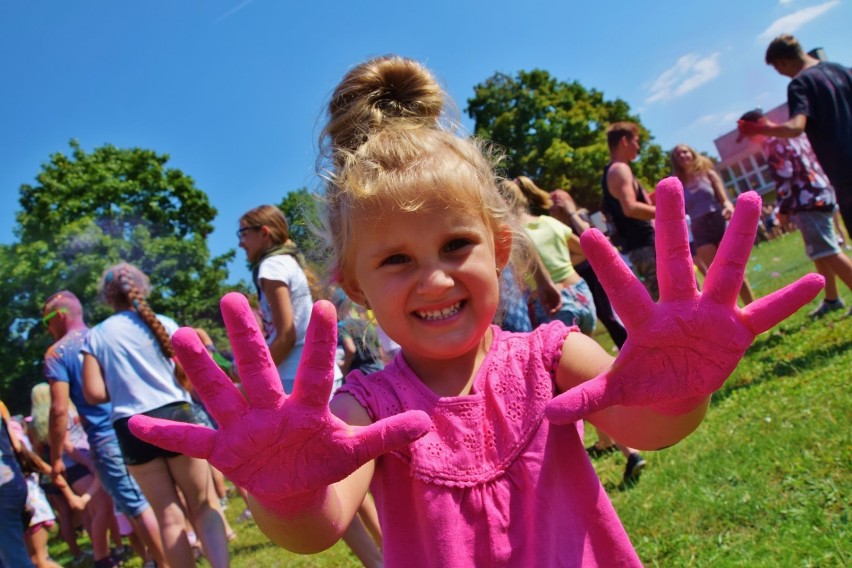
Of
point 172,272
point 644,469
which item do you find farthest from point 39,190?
point 644,469

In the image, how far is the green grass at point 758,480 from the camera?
2.43 metres

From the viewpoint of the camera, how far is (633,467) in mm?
3572

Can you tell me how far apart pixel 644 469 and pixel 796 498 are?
3.48 ft

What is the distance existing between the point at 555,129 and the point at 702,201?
85.0 feet

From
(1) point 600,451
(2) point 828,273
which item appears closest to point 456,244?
(1) point 600,451

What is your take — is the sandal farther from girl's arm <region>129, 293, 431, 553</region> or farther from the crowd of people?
girl's arm <region>129, 293, 431, 553</region>

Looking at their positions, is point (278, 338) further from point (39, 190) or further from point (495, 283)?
point (39, 190)

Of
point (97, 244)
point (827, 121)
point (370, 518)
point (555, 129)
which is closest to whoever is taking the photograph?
point (370, 518)

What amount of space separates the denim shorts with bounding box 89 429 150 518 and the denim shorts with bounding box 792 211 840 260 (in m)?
4.97

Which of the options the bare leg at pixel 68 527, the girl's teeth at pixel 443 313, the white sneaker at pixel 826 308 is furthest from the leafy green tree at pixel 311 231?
the bare leg at pixel 68 527

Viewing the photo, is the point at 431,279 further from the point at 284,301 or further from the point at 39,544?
the point at 39,544

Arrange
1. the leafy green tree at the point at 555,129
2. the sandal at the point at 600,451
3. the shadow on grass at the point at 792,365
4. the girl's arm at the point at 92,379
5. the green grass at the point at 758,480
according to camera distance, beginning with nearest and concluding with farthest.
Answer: the green grass at the point at 758,480 < the girl's arm at the point at 92,379 < the shadow on grass at the point at 792,365 < the sandal at the point at 600,451 < the leafy green tree at the point at 555,129

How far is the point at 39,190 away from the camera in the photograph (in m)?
25.1

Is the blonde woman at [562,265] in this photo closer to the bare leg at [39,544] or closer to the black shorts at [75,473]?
the bare leg at [39,544]
